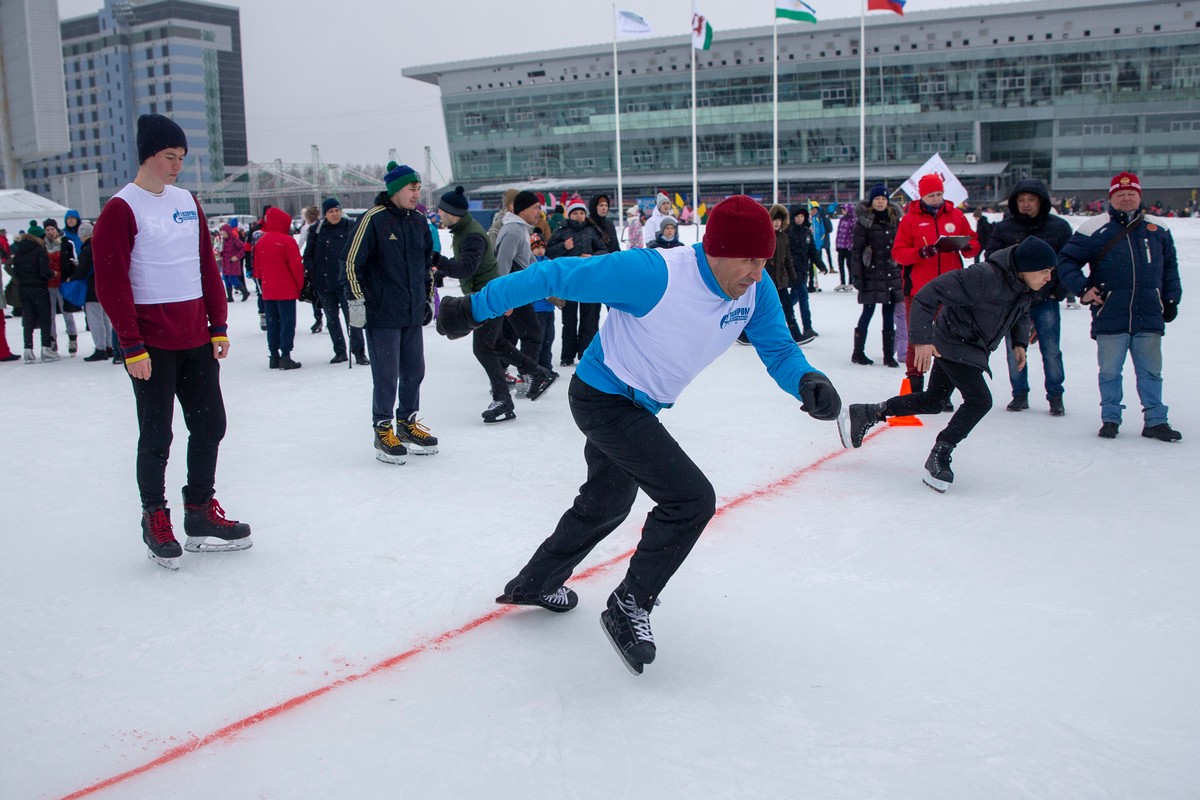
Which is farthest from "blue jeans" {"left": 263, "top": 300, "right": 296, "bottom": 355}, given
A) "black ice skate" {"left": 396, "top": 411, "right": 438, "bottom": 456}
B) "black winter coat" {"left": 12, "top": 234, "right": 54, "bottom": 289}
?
"black ice skate" {"left": 396, "top": 411, "right": 438, "bottom": 456}

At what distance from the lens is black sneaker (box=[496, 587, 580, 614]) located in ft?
11.4

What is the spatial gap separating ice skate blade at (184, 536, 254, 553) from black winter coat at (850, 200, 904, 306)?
20.9 feet

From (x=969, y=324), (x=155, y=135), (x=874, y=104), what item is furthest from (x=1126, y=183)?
(x=874, y=104)

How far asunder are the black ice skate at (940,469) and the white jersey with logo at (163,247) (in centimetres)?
398

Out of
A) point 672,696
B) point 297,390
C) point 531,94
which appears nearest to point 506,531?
point 672,696

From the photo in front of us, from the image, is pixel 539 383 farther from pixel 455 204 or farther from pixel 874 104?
pixel 874 104

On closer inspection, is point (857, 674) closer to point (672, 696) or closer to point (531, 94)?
point (672, 696)

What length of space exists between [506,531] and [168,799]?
7.49 feet

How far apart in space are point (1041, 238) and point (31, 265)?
10.8 m

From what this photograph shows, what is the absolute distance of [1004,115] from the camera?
63219mm

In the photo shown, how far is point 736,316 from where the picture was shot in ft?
10.1

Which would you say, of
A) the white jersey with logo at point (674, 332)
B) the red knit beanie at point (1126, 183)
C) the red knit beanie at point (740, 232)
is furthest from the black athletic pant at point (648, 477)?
the red knit beanie at point (1126, 183)

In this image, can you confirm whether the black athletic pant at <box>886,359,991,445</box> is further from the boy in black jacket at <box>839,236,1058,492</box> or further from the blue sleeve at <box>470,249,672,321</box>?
the blue sleeve at <box>470,249,672,321</box>

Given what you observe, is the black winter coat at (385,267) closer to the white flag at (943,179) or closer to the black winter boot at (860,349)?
the black winter boot at (860,349)
